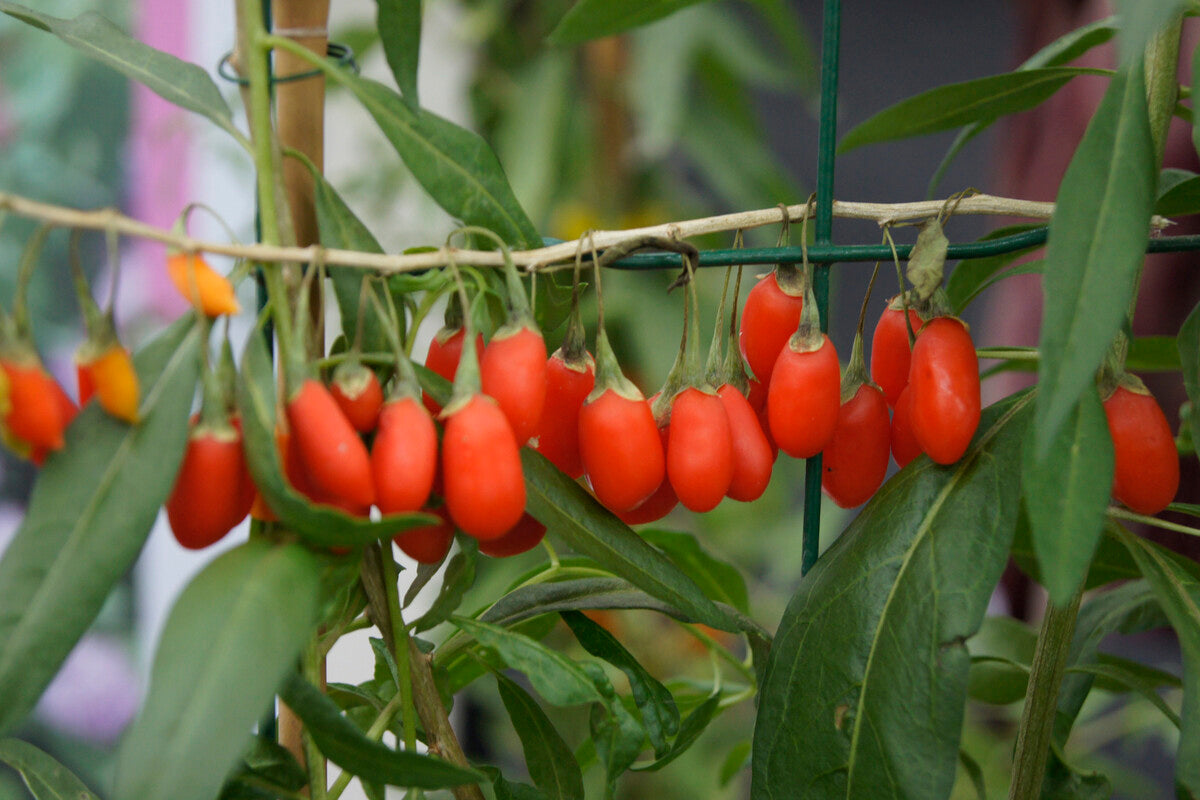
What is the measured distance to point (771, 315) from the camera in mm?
443

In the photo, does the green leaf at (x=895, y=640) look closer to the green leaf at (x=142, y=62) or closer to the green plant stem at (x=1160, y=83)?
the green plant stem at (x=1160, y=83)

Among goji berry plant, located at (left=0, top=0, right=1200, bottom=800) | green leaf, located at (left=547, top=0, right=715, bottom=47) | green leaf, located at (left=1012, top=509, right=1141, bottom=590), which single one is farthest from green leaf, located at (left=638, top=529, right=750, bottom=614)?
green leaf, located at (left=547, top=0, right=715, bottom=47)

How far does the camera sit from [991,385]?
60.6 inches

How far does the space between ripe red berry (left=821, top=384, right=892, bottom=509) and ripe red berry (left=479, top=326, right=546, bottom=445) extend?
0.15m

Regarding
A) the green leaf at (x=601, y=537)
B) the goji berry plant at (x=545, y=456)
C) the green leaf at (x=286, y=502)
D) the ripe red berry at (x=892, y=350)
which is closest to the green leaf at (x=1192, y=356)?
the goji berry plant at (x=545, y=456)

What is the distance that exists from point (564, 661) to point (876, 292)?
151 cm

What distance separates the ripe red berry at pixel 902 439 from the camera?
0.46 metres

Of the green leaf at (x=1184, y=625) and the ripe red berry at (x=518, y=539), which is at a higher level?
the ripe red berry at (x=518, y=539)

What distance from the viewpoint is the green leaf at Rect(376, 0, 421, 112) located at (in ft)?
1.22

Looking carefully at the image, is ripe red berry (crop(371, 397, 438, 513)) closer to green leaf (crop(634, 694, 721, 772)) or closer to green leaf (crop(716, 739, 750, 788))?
green leaf (crop(634, 694, 721, 772))

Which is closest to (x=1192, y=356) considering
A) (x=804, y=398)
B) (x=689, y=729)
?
(x=804, y=398)

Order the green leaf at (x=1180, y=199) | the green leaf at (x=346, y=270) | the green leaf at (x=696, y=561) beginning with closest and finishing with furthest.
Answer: the green leaf at (x=346, y=270), the green leaf at (x=1180, y=199), the green leaf at (x=696, y=561)

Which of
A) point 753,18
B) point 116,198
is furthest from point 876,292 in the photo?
point 116,198

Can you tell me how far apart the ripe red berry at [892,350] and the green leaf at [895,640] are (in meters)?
0.05
